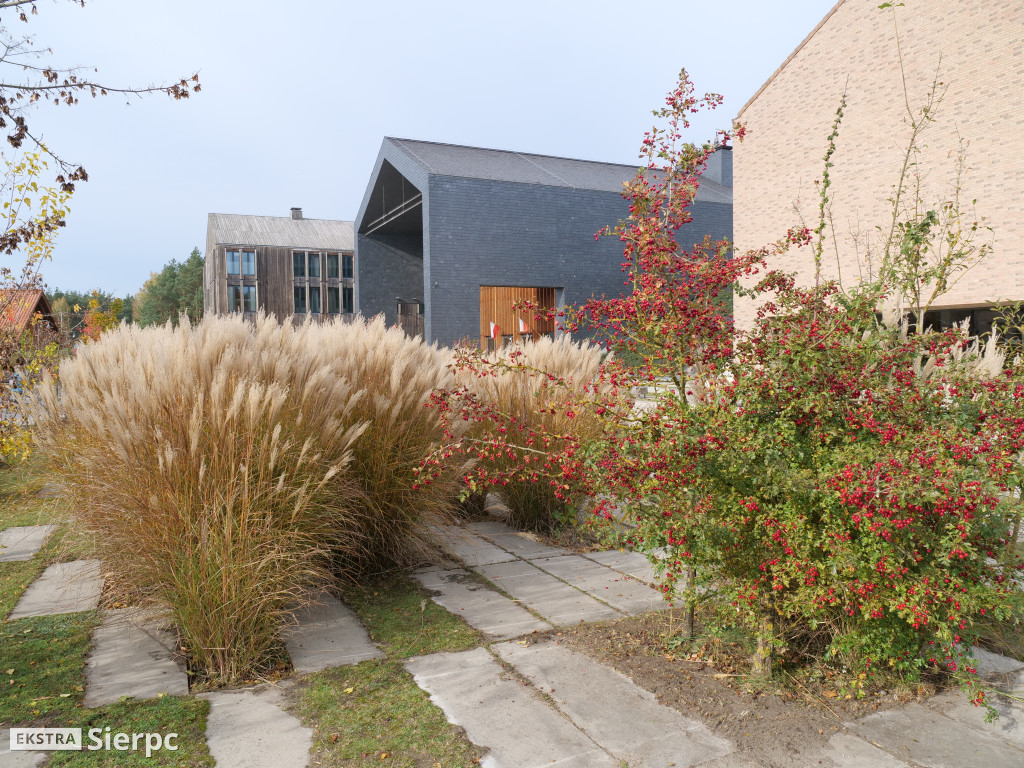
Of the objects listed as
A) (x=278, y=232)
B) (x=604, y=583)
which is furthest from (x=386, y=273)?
(x=604, y=583)

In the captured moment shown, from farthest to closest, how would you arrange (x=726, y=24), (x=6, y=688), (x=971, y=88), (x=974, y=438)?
(x=971, y=88), (x=726, y=24), (x=6, y=688), (x=974, y=438)

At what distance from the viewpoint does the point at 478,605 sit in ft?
10.8

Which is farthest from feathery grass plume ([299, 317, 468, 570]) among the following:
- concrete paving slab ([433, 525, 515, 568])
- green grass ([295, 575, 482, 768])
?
green grass ([295, 575, 482, 768])

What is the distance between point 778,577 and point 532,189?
17.2 m

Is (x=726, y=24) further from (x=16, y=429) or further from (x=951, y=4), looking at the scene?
(x=951, y=4)

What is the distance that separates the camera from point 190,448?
2486 mm

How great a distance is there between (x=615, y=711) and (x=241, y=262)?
30.0 metres

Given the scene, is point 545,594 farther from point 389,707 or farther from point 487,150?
point 487,150

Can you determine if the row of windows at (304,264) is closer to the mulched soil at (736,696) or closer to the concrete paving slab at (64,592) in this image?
the concrete paving slab at (64,592)

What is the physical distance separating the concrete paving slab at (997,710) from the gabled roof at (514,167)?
1619cm

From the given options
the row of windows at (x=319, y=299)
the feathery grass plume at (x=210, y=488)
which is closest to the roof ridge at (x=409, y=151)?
the row of windows at (x=319, y=299)

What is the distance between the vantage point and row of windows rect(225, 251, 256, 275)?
94.4ft

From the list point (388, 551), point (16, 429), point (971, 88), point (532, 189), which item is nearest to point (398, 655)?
point (388, 551)

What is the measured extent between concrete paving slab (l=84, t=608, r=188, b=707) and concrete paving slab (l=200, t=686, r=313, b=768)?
0.70 feet
